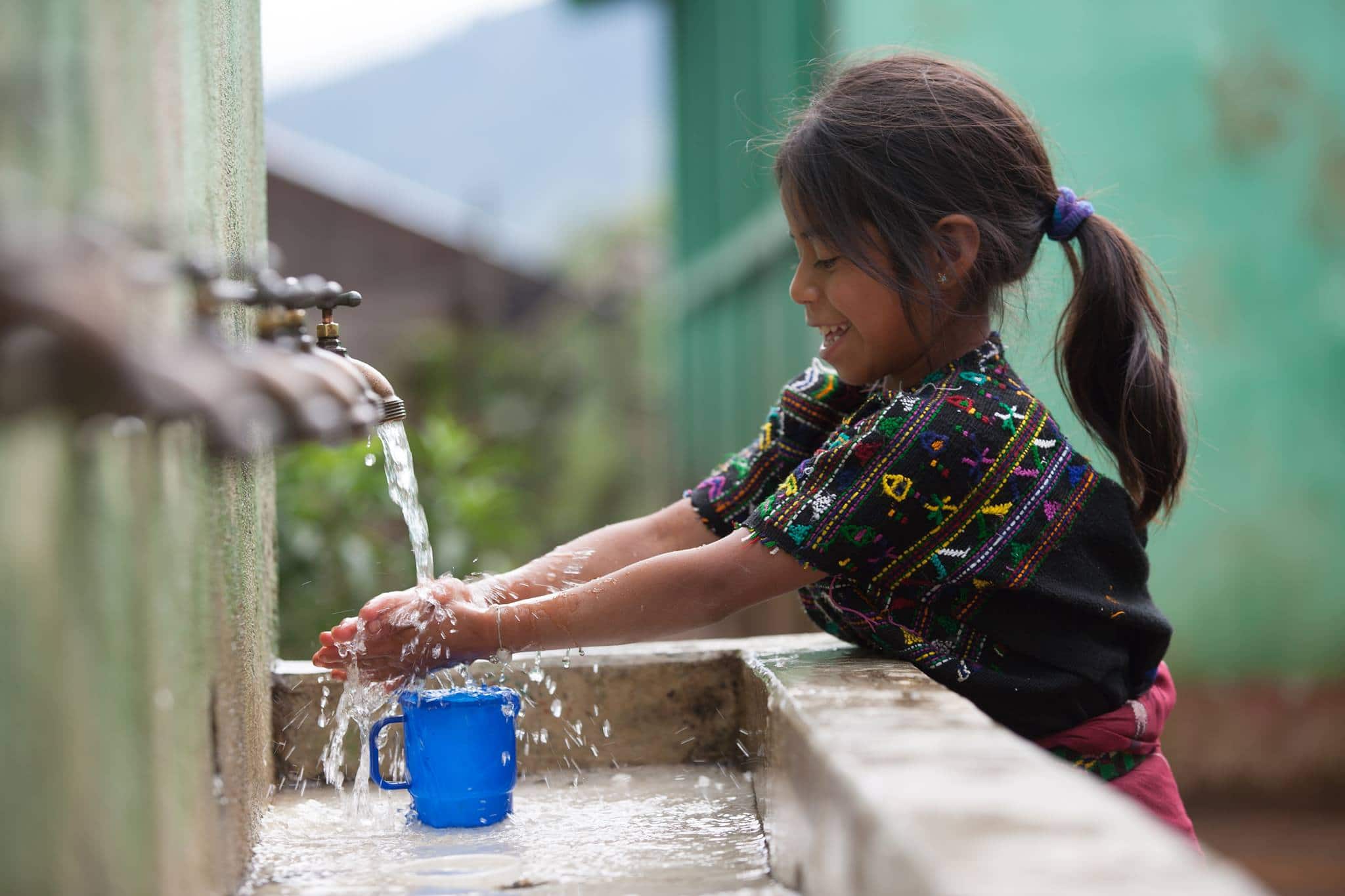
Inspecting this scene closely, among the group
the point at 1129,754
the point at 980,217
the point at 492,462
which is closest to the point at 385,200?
the point at 492,462

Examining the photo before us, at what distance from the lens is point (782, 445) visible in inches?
90.3

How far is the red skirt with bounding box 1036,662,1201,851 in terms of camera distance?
73.6 inches

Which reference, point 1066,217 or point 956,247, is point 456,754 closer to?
point 956,247

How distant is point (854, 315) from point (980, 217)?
24 cm

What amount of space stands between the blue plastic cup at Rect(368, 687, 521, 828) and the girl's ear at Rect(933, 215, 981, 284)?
0.90m

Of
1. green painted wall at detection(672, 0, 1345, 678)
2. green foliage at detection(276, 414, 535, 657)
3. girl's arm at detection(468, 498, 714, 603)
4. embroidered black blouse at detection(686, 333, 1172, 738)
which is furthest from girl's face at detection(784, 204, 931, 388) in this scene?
green painted wall at detection(672, 0, 1345, 678)

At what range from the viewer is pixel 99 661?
1.06 meters

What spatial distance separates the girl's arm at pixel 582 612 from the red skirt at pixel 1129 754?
453mm

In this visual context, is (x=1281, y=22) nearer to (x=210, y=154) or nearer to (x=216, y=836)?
(x=210, y=154)

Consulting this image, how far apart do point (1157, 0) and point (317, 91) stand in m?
40.2

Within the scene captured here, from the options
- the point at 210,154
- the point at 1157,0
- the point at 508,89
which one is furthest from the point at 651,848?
the point at 508,89

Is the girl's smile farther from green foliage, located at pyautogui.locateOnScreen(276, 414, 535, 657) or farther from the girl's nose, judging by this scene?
green foliage, located at pyautogui.locateOnScreen(276, 414, 535, 657)

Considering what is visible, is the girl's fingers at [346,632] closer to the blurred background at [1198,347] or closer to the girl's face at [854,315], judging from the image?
the girl's face at [854,315]

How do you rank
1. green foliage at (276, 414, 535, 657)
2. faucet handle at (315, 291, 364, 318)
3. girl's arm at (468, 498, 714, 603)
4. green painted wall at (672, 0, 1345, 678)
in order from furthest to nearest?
green painted wall at (672, 0, 1345, 678) < green foliage at (276, 414, 535, 657) < girl's arm at (468, 498, 714, 603) < faucet handle at (315, 291, 364, 318)
